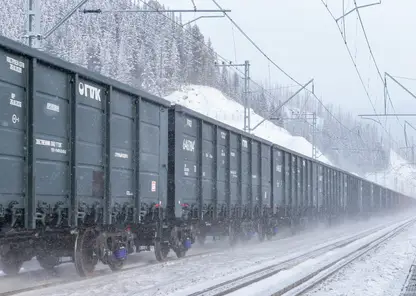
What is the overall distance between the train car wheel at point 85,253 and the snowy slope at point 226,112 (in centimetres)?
10271

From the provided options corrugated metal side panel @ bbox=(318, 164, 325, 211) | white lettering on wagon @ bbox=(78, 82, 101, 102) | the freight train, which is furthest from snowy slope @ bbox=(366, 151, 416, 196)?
white lettering on wagon @ bbox=(78, 82, 101, 102)

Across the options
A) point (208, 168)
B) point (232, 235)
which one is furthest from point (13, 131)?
point (232, 235)

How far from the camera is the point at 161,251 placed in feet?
50.2

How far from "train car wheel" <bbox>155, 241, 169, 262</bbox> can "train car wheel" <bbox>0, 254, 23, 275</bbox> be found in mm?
4146

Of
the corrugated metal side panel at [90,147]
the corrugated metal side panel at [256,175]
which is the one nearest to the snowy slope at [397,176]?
the corrugated metal side panel at [256,175]

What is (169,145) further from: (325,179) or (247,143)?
(325,179)

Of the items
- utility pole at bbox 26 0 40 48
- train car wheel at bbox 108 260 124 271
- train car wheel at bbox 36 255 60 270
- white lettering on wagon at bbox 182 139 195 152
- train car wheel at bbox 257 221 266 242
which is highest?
utility pole at bbox 26 0 40 48

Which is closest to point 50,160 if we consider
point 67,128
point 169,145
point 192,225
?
point 67,128

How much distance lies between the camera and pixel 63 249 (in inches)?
459

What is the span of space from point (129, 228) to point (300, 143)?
109 m

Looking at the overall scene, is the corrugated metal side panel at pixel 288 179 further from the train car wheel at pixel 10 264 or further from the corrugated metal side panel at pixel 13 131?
the corrugated metal side panel at pixel 13 131

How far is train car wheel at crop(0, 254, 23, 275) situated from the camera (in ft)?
36.8

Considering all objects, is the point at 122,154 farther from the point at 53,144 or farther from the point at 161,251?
the point at 161,251

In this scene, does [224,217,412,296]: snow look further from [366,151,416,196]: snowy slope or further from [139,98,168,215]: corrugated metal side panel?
[366,151,416,196]: snowy slope
